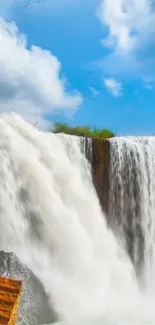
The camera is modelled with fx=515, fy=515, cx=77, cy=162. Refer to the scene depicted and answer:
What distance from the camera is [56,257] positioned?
37.6ft

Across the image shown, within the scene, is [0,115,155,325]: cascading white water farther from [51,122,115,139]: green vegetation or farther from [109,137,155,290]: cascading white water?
[51,122,115,139]: green vegetation

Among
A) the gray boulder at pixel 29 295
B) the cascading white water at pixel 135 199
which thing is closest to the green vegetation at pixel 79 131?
the cascading white water at pixel 135 199

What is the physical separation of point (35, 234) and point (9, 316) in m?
7.38

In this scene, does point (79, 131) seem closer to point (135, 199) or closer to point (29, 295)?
point (135, 199)

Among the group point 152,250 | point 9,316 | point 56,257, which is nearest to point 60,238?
point 56,257

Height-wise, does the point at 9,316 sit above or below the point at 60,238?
above

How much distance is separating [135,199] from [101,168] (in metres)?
1.45

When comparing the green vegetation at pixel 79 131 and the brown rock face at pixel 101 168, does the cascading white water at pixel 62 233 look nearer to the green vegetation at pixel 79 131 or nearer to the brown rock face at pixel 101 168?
the brown rock face at pixel 101 168

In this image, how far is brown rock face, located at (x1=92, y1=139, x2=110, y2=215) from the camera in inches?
566

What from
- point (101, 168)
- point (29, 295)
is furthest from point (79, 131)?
point (29, 295)

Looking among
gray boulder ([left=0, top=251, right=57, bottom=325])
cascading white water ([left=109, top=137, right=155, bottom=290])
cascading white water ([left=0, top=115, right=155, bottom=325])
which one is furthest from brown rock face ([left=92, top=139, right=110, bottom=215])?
gray boulder ([left=0, top=251, right=57, bottom=325])

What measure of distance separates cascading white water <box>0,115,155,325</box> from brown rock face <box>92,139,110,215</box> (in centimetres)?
60

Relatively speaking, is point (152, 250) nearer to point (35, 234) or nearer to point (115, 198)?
point (115, 198)

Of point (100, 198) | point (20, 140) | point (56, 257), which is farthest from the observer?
point (100, 198)
